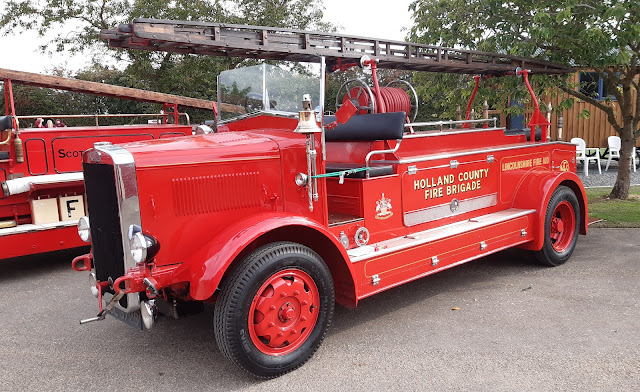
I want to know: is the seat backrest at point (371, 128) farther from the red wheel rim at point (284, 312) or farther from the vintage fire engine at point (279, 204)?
the red wheel rim at point (284, 312)

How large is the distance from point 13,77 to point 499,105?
6.72 m

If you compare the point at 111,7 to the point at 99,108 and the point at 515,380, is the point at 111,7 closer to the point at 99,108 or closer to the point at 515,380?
the point at 99,108

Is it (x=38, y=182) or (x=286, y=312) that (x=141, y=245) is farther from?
(x=38, y=182)

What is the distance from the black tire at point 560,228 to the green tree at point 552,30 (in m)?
1.98

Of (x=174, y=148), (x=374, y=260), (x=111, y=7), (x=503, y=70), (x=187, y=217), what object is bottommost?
(x=374, y=260)

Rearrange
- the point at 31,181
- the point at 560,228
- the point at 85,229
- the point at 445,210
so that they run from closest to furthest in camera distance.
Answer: the point at 85,229
the point at 445,210
the point at 560,228
the point at 31,181

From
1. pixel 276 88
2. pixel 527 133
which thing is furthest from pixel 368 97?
pixel 527 133

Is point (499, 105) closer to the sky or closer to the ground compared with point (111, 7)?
closer to the ground

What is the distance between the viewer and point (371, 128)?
4.20m

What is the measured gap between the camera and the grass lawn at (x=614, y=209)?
7.15 meters

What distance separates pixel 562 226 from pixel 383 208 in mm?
2681

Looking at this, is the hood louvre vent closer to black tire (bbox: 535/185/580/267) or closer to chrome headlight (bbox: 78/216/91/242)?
chrome headlight (bbox: 78/216/91/242)

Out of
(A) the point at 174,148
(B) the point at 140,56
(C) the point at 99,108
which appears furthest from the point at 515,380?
(C) the point at 99,108

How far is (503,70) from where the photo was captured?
225 inches
